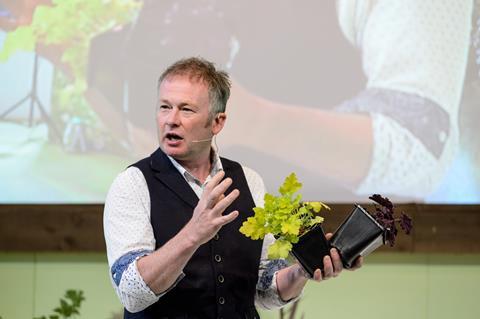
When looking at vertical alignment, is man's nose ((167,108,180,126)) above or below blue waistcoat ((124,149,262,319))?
above

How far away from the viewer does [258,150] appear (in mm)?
3400

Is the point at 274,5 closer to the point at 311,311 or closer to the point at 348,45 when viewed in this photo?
the point at 348,45

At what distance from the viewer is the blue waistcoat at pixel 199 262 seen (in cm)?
202

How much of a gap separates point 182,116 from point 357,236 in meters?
0.50

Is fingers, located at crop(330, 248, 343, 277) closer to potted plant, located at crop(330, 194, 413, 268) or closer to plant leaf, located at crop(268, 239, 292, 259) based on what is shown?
potted plant, located at crop(330, 194, 413, 268)

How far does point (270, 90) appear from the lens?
3414 mm

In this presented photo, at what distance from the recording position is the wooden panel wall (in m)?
3.31

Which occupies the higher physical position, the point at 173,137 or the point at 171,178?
the point at 173,137

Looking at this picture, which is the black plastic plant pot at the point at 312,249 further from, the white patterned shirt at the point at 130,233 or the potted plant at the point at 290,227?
the white patterned shirt at the point at 130,233

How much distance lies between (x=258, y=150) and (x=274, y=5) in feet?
1.89

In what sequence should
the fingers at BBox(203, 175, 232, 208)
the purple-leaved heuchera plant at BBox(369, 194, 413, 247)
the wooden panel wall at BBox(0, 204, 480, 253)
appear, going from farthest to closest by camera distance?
the wooden panel wall at BBox(0, 204, 480, 253)
the purple-leaved heuchera plant at BBox(369, 194, 413, 247)
the fingers at BBox(203, 175, 232, 208)

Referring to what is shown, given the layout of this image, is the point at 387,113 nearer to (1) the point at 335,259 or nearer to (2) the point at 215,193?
(1) the point at 335,259

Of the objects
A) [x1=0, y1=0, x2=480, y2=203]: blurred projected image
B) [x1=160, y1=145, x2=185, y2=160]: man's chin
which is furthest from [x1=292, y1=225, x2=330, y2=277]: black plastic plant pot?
[x1=0, y1=0, x2=480, y2=203]: blurred projected image

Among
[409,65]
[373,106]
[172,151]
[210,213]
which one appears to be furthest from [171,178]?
[409,65]
